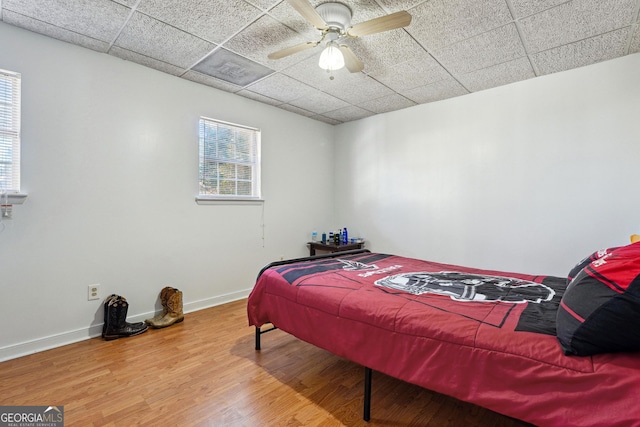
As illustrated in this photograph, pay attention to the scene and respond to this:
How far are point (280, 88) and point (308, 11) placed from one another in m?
1.71

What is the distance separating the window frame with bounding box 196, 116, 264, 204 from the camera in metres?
3.41

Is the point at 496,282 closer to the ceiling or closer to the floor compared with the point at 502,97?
closer to the floor

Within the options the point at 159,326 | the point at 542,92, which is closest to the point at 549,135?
the point at 542,92

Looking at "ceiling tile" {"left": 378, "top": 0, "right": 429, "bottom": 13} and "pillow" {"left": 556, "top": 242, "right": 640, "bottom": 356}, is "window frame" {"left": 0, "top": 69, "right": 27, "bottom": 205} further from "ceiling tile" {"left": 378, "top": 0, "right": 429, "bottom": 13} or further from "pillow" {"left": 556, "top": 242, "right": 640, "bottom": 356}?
"pillow" {"left": 556, "top": 242, "right": 640, "bottom": 356}

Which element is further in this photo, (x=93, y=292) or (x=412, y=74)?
(x=412, y=74)

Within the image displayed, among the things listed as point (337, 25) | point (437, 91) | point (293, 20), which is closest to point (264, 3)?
point (293, 20)

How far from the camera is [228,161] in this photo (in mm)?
3697

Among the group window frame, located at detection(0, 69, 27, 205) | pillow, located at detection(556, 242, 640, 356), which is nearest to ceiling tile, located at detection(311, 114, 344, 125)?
window frame, located at detection(0, 69, 27, 205)

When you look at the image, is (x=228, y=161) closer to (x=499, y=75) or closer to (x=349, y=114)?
(x=349, y=114)

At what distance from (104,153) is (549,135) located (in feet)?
14.3

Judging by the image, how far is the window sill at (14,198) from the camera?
227cm

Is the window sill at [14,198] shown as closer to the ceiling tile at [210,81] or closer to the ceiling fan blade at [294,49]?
the ceiling tile at [210,81]

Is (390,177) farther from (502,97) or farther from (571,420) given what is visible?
(571,420)

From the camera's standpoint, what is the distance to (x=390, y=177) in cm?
429
